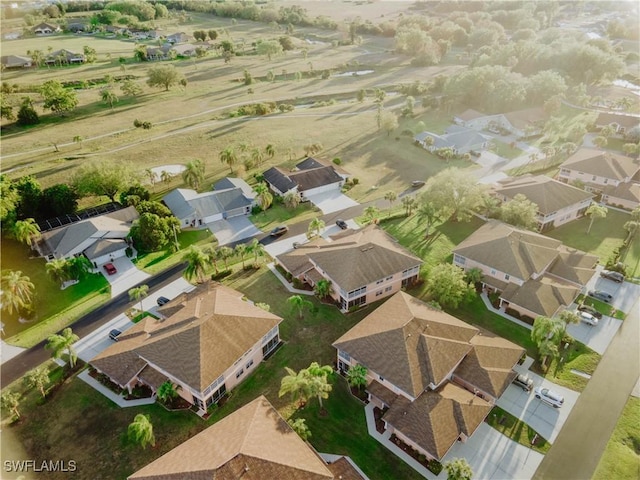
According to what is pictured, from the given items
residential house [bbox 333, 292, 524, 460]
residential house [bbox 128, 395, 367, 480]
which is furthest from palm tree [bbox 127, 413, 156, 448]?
residential house [bbox 333, 292, 524, 460]

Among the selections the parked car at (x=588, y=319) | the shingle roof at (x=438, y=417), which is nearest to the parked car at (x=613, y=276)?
the parked car at (x=588, y=319)

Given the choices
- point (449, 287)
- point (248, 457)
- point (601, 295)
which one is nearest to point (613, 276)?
point (601, 295)

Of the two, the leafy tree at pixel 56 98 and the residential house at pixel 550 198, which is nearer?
the residential house at pixel 550 198

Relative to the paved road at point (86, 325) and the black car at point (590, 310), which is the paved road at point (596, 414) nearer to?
the black car at point (590, 310)

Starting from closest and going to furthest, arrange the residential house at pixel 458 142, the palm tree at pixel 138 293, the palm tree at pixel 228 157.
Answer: the palm tree at pixel 138 293, the palm tree at pixel 228 157, the residential house at pixel 458 142

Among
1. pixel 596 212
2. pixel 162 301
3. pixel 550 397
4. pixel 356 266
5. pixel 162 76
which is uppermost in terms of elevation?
pixel 162 76

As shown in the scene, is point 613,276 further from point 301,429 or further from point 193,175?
point 193,175
